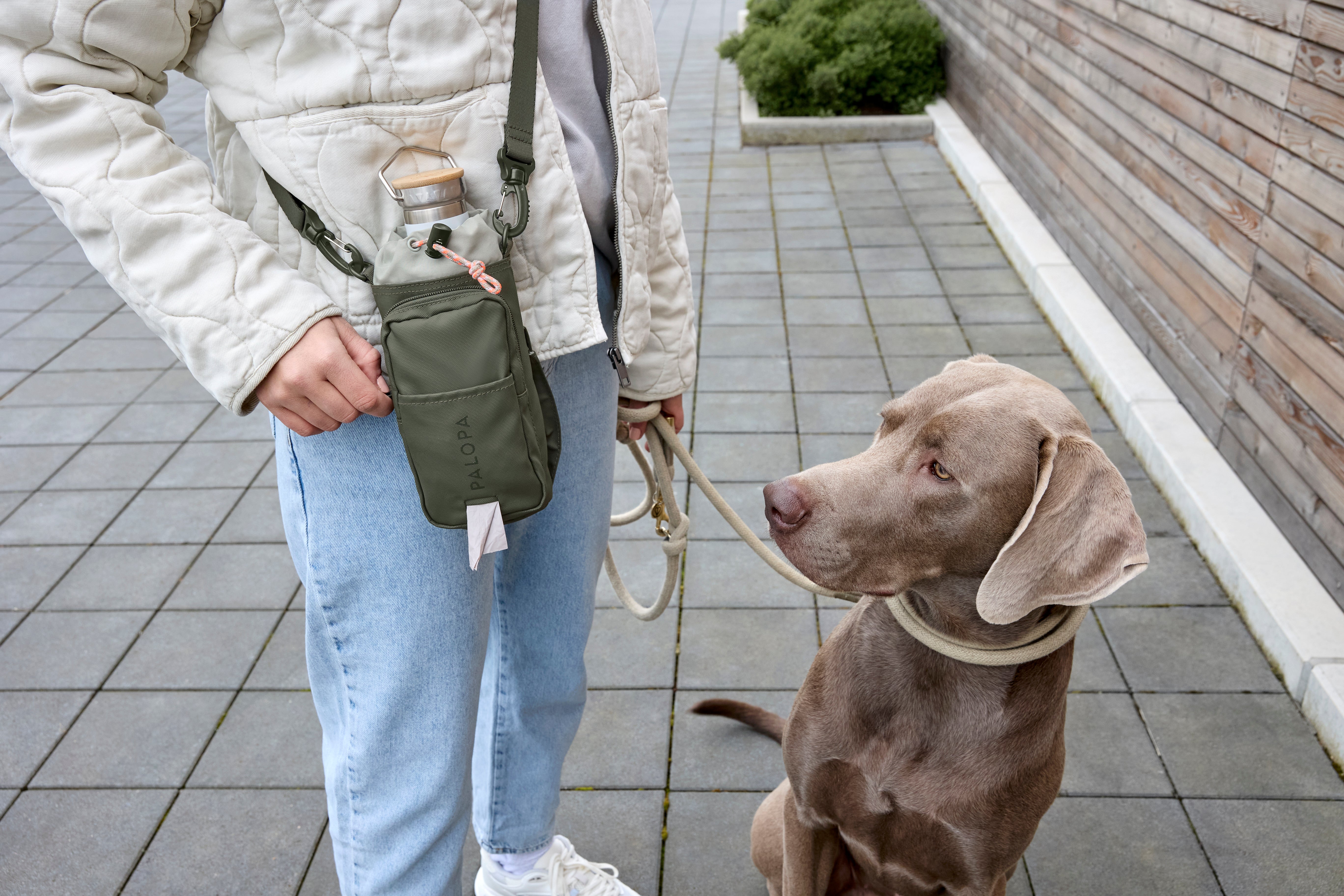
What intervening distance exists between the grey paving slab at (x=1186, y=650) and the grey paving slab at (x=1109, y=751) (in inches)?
5.0

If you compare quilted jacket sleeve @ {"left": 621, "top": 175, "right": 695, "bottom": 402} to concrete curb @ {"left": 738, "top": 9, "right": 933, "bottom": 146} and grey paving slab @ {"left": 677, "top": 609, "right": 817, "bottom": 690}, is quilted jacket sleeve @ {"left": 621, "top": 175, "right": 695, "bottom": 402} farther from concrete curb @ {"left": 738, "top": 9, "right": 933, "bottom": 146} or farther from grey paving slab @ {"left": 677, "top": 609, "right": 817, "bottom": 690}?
concrete curb @ {"left": 738, "top": 9, "right": 933, "bottom": 146}

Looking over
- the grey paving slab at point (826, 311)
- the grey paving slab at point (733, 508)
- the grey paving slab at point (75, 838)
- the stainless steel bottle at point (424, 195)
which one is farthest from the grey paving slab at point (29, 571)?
the grey paving slab at point (826, 311)

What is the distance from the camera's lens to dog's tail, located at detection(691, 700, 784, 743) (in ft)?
8.16

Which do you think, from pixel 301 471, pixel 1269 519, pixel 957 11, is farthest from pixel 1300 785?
pixel 957 11

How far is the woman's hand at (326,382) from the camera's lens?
4.08 feet

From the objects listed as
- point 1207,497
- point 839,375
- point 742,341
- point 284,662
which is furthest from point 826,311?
point 284,662

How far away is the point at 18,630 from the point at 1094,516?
3.10m

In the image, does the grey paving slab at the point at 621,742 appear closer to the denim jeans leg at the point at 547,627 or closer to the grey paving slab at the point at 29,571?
the denim jeans leg at the point at 547,627

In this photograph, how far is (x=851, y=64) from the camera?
7.58 m

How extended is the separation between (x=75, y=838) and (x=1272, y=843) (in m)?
2.78

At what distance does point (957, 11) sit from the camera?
302 inches

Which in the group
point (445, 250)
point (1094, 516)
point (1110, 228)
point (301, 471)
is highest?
point (445, 250)

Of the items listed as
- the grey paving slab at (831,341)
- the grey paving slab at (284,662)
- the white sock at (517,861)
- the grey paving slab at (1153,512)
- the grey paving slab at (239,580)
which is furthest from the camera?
the grey paving slab at (831,341)

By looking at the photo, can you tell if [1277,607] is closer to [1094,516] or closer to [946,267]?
[1094,516]
